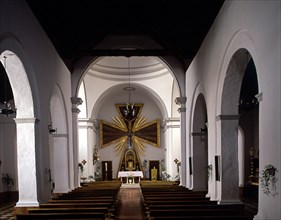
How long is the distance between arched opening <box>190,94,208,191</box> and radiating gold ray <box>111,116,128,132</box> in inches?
475

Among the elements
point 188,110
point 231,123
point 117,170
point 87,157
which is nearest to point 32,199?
point 231,123

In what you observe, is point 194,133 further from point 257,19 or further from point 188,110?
point 257,19

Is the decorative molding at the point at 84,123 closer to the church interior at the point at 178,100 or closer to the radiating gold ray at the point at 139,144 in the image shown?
the radiating gold ray at the point at 139,144

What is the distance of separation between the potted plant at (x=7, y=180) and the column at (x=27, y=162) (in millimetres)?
7314

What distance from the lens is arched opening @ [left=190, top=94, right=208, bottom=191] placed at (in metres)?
12.7

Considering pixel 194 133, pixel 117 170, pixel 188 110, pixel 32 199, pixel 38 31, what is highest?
pixel 38 31

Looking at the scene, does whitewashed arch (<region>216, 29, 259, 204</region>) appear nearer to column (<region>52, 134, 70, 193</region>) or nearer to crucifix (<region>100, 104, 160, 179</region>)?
column (<region>52, 134, 70, 193</region>)

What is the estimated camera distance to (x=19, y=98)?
8.27 metres

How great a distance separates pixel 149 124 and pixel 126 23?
14413 mm

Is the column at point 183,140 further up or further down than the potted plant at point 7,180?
further up

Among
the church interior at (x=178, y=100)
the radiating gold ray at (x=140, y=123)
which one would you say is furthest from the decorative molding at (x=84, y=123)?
the church interior at (x=178, y=100)

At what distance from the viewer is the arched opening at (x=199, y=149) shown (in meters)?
12.7

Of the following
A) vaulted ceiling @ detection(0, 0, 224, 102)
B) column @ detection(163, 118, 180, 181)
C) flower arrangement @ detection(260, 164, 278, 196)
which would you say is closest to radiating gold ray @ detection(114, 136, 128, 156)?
column @ detection(163, 118, 180, 181)

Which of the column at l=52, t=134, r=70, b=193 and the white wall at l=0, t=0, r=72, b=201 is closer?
the white wall at l=0, t=0, r=72, b=201
